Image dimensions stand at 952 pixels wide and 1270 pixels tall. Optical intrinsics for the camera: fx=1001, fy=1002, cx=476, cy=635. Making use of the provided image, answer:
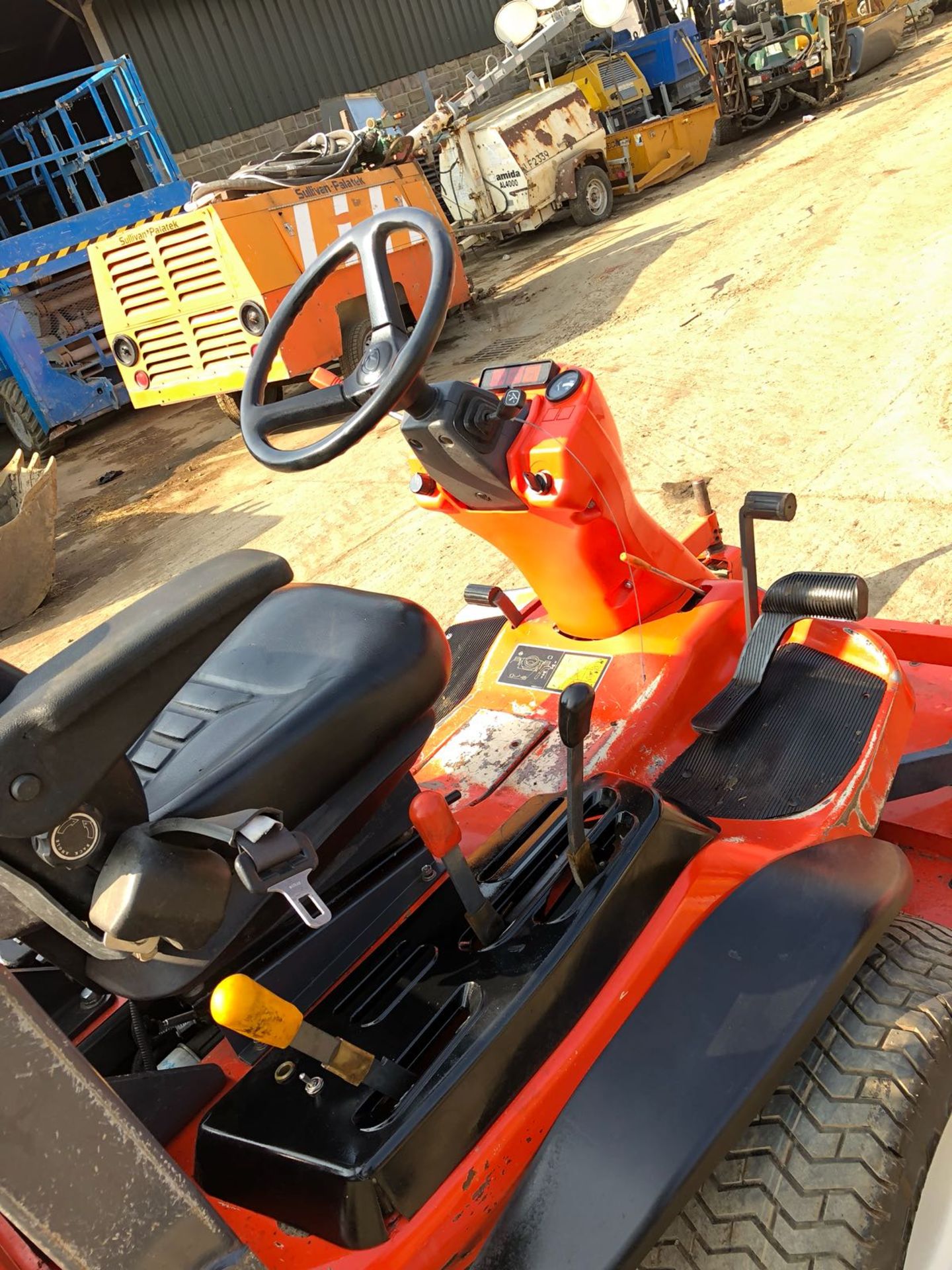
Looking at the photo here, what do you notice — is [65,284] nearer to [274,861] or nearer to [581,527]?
[581,527]

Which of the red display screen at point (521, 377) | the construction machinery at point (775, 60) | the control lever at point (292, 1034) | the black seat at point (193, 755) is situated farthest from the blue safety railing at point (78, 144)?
the control lever at point (292, 1034)

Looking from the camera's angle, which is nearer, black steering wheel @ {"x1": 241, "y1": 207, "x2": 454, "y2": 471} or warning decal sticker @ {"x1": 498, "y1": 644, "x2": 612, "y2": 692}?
black steering wheel @ {"x1": 241, "y1": 207, "x2": 454, "y2": 471}

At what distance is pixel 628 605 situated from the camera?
2.38 metres

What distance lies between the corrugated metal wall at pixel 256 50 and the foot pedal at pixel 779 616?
12651 mm

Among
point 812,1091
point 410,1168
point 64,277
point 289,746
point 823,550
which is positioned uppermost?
point 64,277

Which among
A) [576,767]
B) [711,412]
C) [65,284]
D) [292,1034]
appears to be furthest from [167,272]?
[292,1034]

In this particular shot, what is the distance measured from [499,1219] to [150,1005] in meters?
0.61

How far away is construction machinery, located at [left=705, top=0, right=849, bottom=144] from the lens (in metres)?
11.8

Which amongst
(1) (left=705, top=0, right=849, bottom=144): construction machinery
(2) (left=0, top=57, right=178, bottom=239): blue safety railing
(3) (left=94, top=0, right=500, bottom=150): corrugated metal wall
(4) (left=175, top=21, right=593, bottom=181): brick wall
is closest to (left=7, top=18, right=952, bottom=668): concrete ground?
(1) (left=705, top=0, right=849, bottom=144): construction machinery

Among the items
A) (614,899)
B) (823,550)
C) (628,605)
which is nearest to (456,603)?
(823,550)

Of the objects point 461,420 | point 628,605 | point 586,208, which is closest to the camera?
point 461,420

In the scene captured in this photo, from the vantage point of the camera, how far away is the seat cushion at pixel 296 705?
A: 1558 millimetres

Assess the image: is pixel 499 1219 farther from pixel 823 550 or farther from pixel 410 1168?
pixel 823 550

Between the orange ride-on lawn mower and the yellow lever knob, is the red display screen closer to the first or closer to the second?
the orange ride-on lawn mower
